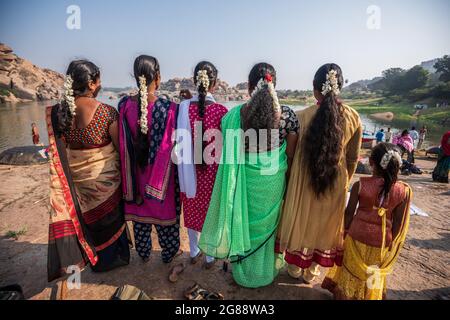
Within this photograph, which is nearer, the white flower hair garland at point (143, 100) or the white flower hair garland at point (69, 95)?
the white flower hair garland at point (69, 95)

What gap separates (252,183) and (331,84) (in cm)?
106

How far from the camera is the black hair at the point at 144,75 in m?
2.37

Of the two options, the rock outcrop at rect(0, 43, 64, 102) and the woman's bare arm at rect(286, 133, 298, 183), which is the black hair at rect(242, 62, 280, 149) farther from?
the rock outcrop at rect(0, 43, 64, 102)

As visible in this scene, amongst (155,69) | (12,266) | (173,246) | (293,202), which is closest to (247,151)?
(293,202)

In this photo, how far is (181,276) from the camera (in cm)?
269

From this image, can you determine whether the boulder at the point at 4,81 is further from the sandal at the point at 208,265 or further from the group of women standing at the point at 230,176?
the sandal at the point at 208,265

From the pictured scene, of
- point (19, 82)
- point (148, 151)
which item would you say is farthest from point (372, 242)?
point (19, 82)

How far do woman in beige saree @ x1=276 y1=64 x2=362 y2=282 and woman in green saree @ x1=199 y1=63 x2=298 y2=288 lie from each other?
12cm

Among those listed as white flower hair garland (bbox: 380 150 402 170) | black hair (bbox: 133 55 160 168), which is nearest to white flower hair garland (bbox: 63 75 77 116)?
black hair (bbox: 133 55 160 168)

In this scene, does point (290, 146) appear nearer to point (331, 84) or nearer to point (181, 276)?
point (331, 84)

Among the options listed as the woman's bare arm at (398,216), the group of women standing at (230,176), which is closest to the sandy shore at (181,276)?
the group of women standing at (230,176)

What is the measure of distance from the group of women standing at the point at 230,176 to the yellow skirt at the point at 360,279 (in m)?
0.01

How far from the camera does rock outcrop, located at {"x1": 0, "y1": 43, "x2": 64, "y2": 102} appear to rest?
4225 cm
